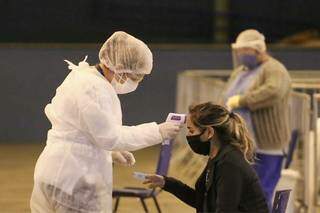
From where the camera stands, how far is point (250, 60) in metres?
8.95

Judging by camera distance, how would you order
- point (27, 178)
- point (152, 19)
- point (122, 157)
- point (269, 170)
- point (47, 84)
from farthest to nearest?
1. point (152, 19)
2. point (47, 84)
3. point (27, 178)
4. point (269, 170)
5. point (122, 157)

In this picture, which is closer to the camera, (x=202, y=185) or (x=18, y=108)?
(x=202, y=185)

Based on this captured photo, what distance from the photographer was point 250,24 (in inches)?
707

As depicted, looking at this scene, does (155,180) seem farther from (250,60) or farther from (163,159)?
(250,60)

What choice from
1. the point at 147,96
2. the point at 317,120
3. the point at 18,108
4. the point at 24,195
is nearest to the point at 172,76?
the point at 147,96

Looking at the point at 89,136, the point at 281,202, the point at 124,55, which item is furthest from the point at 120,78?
the point at 281,202

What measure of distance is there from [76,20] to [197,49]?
2.95 m

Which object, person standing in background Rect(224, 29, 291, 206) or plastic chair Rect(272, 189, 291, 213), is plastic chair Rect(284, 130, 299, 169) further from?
plastic chair Rect(272, 189, 291, 213)

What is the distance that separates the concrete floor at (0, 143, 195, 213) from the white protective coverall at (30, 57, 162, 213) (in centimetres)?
436

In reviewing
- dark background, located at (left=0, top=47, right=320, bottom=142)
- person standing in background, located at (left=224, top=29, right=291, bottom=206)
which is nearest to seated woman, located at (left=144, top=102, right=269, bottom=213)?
person standing in background, located at (left=224, top=29, right=291, bottom=206)

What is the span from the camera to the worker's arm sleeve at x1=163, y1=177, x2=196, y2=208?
5281 mm

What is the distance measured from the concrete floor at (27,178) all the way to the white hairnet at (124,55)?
4.33 metres

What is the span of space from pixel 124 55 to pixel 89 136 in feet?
1.57

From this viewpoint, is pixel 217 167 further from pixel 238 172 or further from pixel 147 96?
Result: pixel 147 96
